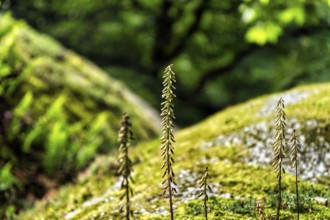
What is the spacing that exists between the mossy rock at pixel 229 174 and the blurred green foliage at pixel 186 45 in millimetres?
8692

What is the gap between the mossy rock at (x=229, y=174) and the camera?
3467 millimetres

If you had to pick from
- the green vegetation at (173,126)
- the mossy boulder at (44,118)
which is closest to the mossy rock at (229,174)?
the green vegetation at (173,126)

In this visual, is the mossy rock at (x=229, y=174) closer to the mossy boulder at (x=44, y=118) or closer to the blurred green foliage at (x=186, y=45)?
the mossy boulder at (x=44, y=118)

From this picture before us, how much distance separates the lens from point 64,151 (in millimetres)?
6668

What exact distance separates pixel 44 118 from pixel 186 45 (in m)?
9.85

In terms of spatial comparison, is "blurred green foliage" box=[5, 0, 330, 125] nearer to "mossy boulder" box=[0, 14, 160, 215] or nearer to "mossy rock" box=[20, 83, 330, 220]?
"mossy boulder" box=[0, 14, 160, 215]

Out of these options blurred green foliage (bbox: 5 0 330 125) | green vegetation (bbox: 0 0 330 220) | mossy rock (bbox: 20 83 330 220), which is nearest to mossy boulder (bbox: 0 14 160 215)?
green vegetation (bbox: 0 0 330 220)

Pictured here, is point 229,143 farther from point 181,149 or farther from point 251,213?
point 251,213

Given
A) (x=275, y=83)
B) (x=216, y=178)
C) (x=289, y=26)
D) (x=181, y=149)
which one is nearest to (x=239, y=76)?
(x=275, y=83)

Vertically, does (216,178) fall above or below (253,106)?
below

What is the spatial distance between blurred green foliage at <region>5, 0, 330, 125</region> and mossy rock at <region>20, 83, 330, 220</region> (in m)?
8.69

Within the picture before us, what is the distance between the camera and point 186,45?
1585 cm

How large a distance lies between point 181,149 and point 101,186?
3.27 feet

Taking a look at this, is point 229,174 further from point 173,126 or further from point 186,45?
point 186,45
